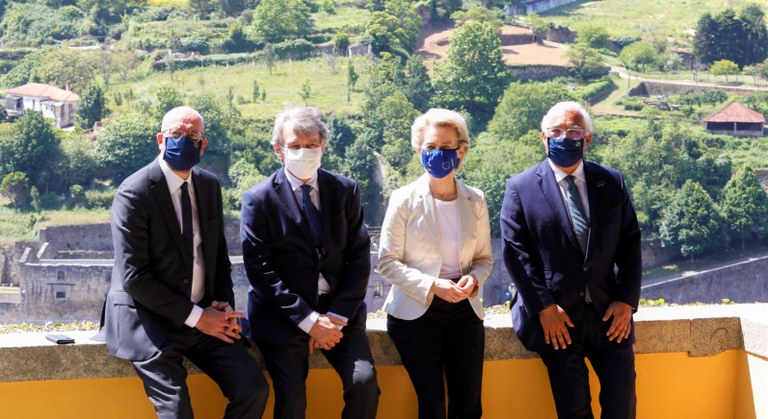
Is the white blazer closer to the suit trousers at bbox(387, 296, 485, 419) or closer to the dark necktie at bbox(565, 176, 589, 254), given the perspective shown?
the suit trousers at bbox(387, 296, 485, 419)

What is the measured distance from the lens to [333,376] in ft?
9.11

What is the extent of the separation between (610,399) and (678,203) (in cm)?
4841

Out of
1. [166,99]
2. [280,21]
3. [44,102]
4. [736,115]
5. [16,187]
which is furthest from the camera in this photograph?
[280,21]

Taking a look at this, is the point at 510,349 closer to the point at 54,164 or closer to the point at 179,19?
the point at 54,164

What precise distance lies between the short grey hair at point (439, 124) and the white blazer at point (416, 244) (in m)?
0.11

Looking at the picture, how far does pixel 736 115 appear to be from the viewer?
184 feet

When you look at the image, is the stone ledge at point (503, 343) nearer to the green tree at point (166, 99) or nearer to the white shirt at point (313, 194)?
the white shirt at point (313, 194)

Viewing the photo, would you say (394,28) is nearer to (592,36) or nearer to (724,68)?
(592,36)

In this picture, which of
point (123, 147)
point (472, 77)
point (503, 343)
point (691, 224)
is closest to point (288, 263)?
point (503, 343)

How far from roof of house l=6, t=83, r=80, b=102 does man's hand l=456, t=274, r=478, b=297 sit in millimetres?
60967

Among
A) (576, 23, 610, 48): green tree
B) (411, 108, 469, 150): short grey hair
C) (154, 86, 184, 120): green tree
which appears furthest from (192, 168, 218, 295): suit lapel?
(576, 23, 610, 48): green tree

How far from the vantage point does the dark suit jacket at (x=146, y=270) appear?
2.49 meters

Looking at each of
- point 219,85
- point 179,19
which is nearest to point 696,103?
point 219,85

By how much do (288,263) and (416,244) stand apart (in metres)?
0.33
